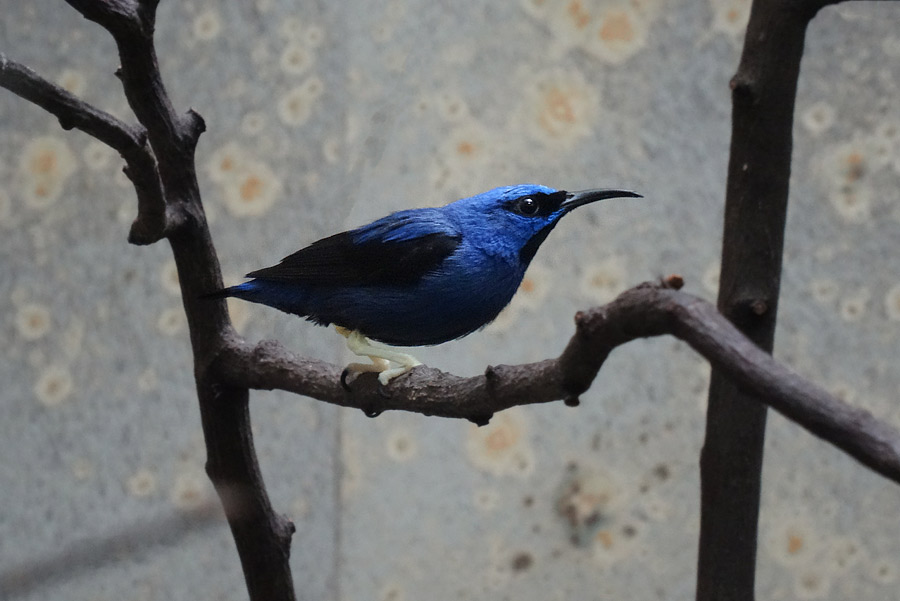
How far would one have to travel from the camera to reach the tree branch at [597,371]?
2.70 feet

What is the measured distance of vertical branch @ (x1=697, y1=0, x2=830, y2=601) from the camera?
119cm

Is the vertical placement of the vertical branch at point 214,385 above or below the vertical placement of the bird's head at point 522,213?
below

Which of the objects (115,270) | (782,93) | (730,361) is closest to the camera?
(730,361)

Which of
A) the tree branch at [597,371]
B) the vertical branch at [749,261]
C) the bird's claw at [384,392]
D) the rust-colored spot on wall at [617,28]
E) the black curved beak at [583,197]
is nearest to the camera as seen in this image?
the tree branch at [597,371]

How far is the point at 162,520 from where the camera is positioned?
2.99 metres

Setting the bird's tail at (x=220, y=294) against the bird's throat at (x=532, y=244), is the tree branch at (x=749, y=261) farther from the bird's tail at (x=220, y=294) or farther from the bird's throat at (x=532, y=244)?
the bird's tail at (x=220, y=294)

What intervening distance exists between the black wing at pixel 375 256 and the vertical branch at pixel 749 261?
59cm

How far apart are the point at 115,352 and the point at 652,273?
1.79 meters

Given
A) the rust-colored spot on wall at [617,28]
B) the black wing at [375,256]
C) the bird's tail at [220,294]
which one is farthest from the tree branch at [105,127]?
the rust-colored spot on wall at [617,28]

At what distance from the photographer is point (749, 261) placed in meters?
1.22

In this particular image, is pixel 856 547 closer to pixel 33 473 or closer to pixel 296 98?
pixel 296 98

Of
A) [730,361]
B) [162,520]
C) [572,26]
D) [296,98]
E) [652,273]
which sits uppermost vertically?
[572,26]

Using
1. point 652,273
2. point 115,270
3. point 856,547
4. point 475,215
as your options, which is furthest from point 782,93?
point 115,270

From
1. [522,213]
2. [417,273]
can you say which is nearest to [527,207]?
[522,213]
